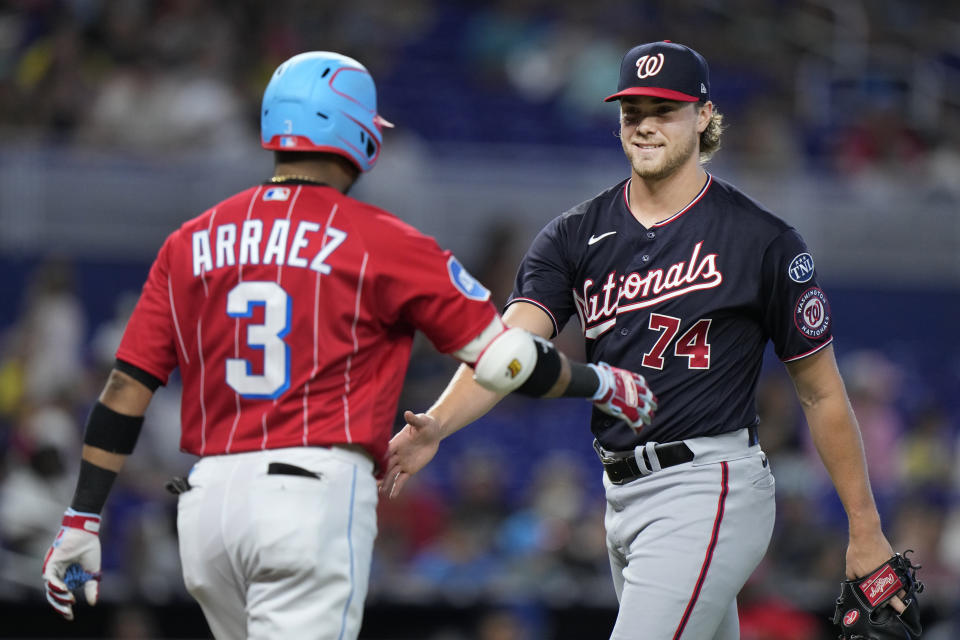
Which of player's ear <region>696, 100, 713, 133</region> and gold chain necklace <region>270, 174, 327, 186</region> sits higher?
player's ear <region>696, 100, 713, 133</region>

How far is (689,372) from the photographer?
4.32m

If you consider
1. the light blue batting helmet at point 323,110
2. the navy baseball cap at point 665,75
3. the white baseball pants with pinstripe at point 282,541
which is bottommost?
the white baseball pants with pinstripe at point 282,541

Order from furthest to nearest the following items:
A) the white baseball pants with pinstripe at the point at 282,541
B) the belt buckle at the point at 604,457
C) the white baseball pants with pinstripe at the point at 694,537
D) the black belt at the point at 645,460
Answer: the belt buckle at the point at 604,457 < the black belt at the point at 645,460 < the white baseball pants with pinstripe at the point at 694,537 < the white baseball pants with pinstripe at the point at 282,541

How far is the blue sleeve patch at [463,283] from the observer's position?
373 centimetres

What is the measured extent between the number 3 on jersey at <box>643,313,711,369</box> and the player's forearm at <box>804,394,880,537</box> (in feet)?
1.34

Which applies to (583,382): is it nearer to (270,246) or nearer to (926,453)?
(270,246)

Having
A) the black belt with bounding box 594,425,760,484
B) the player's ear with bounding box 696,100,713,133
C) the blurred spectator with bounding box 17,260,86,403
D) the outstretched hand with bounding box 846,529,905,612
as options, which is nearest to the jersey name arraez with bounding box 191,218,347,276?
the black belt with bounding box 594,425,760,484

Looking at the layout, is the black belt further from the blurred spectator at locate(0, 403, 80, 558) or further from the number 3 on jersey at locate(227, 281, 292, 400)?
the blurred spectator at locate(0, 403, 80, 558)

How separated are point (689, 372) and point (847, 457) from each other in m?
0.58

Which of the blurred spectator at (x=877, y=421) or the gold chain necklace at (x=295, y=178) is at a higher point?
the gold chain necklace at (x=295, y=178)

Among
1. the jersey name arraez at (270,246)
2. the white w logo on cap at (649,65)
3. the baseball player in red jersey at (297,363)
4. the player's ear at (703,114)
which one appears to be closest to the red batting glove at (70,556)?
the baseball player in red jersey at (297,363)

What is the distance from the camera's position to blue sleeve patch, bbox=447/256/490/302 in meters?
3.73

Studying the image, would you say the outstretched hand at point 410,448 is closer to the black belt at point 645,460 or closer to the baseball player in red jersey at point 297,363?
the baseball player in red jersey at point 297,363

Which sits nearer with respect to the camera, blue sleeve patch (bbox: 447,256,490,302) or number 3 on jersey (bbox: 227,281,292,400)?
number 3 on jersey (bbox: 227,281,292,400)
